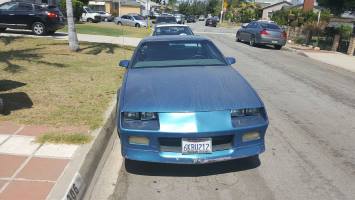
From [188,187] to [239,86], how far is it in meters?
1.55

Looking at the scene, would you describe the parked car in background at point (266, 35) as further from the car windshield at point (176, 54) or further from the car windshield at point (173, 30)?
the car windshield at point (176, 54)

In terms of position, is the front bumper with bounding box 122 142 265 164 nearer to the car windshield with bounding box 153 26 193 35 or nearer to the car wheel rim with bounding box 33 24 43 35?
the car windshield with bounding box 153 26 193 35

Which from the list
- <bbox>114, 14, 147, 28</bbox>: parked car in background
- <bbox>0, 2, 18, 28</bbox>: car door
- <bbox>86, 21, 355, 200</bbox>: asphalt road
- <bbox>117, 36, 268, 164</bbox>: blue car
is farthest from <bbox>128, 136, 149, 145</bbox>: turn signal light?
<bbox>114, 14, 147, 28</bbox>: parked car in background

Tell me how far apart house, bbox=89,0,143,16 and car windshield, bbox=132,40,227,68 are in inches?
2549

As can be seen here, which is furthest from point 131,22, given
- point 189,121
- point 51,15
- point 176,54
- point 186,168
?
point 189,121

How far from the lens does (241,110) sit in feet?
15.8

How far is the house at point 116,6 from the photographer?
71000mm

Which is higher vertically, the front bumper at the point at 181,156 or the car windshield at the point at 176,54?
the car windshield at the point at 176,54

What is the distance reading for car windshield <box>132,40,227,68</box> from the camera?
6.48 m

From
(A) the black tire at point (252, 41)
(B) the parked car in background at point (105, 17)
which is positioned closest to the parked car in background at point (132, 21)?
(B) the parked car in background at point (105, 17)

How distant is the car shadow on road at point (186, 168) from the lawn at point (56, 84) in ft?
4.25

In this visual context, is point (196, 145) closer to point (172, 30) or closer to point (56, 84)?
→ point (56, 84)

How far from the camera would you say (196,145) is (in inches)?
180

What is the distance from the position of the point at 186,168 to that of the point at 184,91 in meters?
0.96
